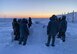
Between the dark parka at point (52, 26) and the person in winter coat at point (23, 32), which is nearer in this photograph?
the dark parka at point (52, 26)

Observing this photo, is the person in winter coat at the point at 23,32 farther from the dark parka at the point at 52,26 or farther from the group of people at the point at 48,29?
the dark parka at the point at 52,26

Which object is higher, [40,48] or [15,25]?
[15,25]

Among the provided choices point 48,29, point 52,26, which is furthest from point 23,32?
point 52,26

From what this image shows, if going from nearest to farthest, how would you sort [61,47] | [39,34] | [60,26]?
[61,47] → [60,26] → [39,34]

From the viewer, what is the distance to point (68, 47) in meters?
17.8

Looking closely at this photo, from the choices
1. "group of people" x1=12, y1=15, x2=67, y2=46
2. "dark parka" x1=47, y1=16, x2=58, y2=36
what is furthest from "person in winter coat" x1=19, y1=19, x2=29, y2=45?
"dark parka" x1=47, y1=16, x2=58, y2=36

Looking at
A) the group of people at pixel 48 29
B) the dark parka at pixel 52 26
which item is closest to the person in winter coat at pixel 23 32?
the group of people at pixel 48 29

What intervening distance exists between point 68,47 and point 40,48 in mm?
2023

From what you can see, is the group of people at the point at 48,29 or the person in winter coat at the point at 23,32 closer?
the group of people at the point at 48,29

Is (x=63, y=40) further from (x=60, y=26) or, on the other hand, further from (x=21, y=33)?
(x=21, y=33)

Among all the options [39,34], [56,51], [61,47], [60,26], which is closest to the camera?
[56,51]

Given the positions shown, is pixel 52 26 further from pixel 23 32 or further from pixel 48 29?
pixel 23 32

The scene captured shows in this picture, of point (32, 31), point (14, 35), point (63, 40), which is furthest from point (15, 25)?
point (63, 40)

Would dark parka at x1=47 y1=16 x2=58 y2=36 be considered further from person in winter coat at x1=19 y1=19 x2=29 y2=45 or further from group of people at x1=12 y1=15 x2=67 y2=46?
person in winter coat at x1=19 y1=19 x2=29 y2=45
